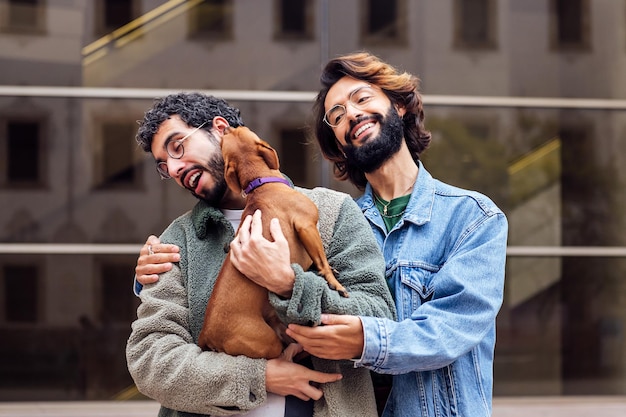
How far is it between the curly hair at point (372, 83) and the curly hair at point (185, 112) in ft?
1.56

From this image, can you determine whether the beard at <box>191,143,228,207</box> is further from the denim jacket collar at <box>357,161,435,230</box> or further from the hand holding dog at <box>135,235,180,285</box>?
the denim jacket collar at <box>357,161,435,230</box>

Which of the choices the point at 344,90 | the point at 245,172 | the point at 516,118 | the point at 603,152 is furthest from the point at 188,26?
the point at 245,172

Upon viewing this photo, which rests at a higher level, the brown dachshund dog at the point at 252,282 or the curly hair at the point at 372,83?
the curly hair at the point at 372,83

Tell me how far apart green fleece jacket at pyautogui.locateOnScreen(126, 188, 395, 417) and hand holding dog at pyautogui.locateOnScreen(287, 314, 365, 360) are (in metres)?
0.03

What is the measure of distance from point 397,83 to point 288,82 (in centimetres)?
501

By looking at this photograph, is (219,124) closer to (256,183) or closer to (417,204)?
(256,183)

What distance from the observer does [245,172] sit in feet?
7.37

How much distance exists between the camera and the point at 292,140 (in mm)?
7648

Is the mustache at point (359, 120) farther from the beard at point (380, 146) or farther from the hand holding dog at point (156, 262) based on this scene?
the hand holding dog at point (156, 262)

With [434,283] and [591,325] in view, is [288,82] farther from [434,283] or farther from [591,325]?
[434,283]

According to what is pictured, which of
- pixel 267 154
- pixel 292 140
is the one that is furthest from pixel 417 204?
pixel 292 140

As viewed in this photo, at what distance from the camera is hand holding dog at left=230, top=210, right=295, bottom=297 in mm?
2090

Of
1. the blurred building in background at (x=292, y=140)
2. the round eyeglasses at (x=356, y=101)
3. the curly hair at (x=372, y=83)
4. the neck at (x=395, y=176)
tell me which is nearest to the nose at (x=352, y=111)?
the round eyeglasses at (x=356, y=101)

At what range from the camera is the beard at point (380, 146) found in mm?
2723
